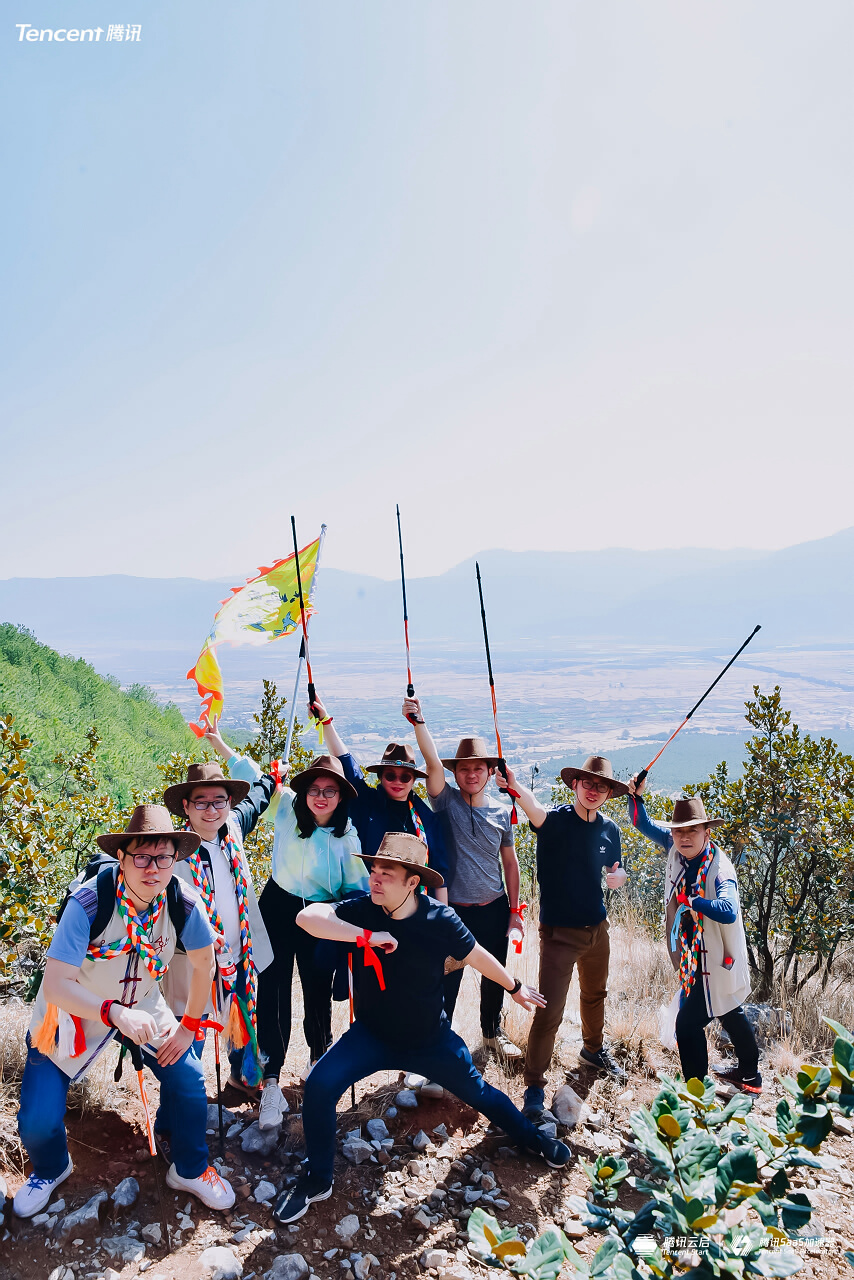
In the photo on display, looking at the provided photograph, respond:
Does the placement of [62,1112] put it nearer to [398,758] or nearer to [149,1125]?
[149,1125]

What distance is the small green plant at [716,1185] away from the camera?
1781 mm

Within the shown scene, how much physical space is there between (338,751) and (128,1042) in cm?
199

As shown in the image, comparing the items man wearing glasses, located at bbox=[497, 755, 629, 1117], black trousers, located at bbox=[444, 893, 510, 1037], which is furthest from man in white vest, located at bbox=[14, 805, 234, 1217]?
man wearing glasses, located at bbox=[497, 755, 629, 1117]

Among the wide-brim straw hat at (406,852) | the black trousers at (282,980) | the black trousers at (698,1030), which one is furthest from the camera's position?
the black trousers at (698,1030)

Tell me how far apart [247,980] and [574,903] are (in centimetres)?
202

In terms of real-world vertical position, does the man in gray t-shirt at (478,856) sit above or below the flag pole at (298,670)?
below

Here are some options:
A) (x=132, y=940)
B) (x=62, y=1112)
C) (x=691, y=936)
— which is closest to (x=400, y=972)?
(x=132, y=940)

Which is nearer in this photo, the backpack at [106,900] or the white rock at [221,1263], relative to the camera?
the white rock at [221,1263]

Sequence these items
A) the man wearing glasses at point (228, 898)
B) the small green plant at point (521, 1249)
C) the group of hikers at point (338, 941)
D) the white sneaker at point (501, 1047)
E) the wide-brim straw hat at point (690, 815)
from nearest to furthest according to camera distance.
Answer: the small green plant at point (521, 1249) → the group of hikers at point (338, 941) → the man wearing glasses at point (228, 898) → the wide-brim straw hat at point (690, 815) → the white sneaker at point (501, 1047)

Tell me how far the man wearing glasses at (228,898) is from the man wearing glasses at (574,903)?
1604 millimetres

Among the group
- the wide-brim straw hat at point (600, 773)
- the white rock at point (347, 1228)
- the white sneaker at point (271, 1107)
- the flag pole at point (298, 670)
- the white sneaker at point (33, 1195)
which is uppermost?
the flag pole at point (298, 670)

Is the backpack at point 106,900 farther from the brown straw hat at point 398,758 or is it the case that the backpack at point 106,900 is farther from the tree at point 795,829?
the tree at point 795,829

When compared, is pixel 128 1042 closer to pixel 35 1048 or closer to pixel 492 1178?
pixel 35 1048

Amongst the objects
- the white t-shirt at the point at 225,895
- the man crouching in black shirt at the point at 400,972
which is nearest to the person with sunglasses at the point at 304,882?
the white t-shirt at the point at 225,895
